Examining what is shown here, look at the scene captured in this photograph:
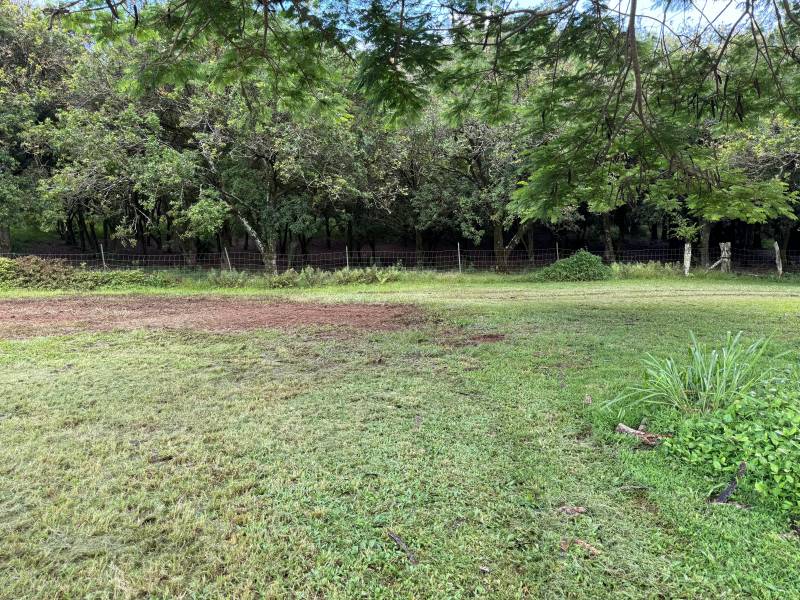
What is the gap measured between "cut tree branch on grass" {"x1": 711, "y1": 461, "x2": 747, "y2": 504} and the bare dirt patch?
4386 millimetres

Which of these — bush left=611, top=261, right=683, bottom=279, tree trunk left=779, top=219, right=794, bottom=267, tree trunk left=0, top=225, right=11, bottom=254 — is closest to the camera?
bush left=611, top=261, right=683, bottom=279

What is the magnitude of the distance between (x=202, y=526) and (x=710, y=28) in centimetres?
598

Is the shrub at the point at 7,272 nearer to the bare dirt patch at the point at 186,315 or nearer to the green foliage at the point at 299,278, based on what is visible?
the bare dirt patch at the point at 186,315

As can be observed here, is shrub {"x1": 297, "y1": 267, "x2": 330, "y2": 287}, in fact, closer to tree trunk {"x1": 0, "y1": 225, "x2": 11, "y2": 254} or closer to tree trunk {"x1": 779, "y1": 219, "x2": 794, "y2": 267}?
tree trunk {"x1": 0, "y1": 225, "x2": 11, "y2": 254}

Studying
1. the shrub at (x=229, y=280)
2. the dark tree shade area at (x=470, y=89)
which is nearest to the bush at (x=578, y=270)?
the dark tree shade area at (x=470, y=89)

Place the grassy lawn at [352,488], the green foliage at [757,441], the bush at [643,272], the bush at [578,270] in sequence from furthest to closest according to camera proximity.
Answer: the bush at [643,272], the bush at [578,270], the green foliage at [757,441], the grassy lawn at [352,488]

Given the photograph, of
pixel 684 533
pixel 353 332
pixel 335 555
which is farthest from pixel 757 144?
pixel 335 555

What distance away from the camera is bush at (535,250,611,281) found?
13.7 m

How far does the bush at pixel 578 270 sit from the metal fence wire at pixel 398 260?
328 cm

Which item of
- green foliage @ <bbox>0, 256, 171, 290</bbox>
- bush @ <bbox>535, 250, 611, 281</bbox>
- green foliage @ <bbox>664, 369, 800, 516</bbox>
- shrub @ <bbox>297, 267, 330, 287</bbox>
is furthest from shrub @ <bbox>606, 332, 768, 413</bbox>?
green foliage @ <bbox>0, 256, 171, 290</bbox>

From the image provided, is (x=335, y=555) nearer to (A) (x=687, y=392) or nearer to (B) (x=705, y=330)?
(A) (x=687, y=392)

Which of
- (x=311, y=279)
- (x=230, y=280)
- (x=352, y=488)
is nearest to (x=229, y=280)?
(x=230, y=280)

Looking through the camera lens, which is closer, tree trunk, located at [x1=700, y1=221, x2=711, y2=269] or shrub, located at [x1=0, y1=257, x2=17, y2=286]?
shrub, located at [x1=0, y1=257, x2=17, y2=286]

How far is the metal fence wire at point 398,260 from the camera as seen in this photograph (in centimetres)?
1597
